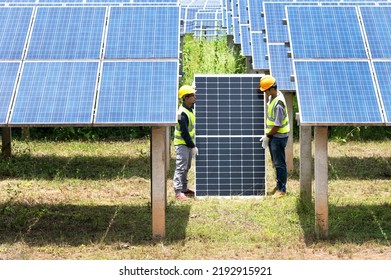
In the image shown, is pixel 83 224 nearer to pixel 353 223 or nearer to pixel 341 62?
pixel 353 223

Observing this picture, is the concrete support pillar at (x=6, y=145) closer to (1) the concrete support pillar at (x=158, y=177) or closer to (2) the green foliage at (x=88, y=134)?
(2) the green foliage at (x=88, y=134)

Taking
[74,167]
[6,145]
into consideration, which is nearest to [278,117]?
[74,167]

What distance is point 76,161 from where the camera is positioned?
18.9 meters

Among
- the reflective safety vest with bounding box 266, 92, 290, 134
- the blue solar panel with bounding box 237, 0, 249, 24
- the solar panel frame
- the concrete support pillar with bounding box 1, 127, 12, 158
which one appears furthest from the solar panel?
the blue solar panel with bounding box 237, 0, 249, 24

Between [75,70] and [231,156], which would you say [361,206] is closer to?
[231,156]

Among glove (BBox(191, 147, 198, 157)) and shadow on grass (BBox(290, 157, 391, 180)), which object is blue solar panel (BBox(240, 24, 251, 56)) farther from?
glove (BBox(191, 147, 198, 157))

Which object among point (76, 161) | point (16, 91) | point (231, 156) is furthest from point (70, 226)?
point (76, 161)

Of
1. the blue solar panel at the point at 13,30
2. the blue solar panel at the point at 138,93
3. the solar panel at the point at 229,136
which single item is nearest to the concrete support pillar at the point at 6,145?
the solar panel at the point at 229,136

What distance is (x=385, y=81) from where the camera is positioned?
12.3 metres

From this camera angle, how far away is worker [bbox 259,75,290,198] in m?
15.0

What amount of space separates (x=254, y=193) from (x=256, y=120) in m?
1.12

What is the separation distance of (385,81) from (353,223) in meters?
1.89

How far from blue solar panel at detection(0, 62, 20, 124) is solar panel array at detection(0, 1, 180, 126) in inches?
0.5

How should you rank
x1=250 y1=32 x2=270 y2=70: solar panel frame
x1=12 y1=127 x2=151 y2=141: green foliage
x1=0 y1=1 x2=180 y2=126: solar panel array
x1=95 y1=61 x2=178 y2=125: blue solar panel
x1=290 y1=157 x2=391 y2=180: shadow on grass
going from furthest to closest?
x1=12 y1=127 x2=151 y2=141: green foliage → x1=250 y1=32 x2=270 y2=70: solar panel frame → x1=290 y1=157 x2=391 y2=180: shadow on grass → x1=0 y1=1 x2=180 y2=126: solar panel array → x1=95 y1=61 x2=178 y2=125: blue solar panel
